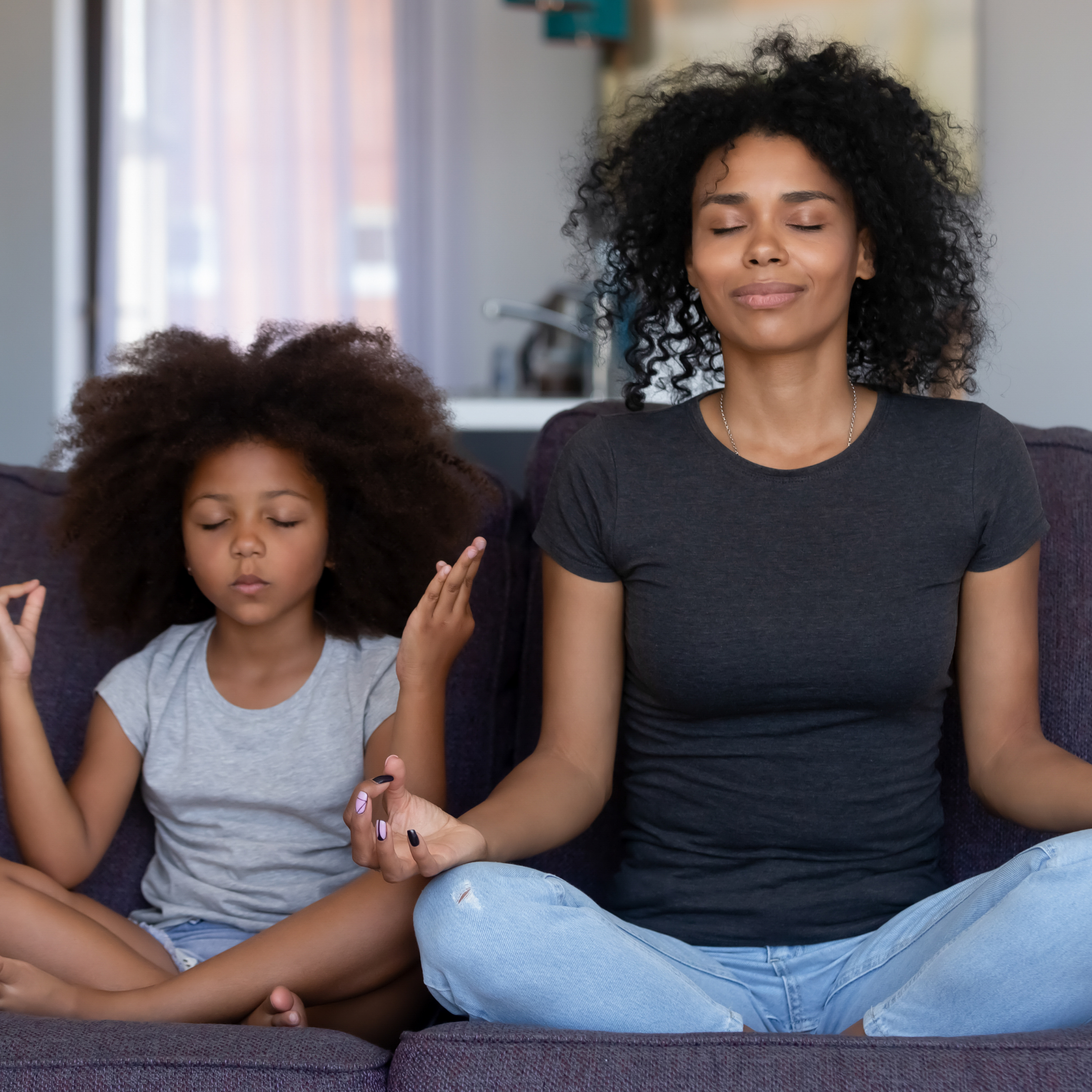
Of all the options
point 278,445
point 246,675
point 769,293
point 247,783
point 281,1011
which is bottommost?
point 281,1011

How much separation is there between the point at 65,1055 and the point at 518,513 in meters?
0.85

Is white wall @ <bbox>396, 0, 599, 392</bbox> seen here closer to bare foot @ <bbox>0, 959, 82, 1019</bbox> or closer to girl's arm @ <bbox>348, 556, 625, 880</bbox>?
girl's arm @ <bbox>348, 556, 625, 880</bbox>

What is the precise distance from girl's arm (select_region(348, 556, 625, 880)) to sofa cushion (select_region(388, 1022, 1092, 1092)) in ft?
0.50

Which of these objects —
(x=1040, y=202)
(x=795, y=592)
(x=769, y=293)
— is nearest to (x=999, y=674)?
(x=795, y=592)

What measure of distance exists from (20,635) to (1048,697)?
112 cm

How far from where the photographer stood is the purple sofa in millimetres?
935

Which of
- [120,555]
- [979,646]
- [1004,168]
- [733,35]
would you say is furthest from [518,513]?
[733,35]

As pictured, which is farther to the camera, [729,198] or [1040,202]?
[1040,202]

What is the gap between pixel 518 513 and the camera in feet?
5.30

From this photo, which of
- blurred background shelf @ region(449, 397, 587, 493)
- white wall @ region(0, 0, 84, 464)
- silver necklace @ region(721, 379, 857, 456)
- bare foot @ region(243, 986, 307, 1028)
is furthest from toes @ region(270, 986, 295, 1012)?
white wall @ region(0, 0, 84, 464)

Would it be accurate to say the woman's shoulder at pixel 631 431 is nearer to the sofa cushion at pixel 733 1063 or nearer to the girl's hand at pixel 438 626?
the girl's hand at pixel 438 626

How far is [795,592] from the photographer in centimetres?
126

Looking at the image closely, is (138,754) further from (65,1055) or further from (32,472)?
(65,1055)

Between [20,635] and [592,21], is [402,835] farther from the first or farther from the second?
[592,21]
